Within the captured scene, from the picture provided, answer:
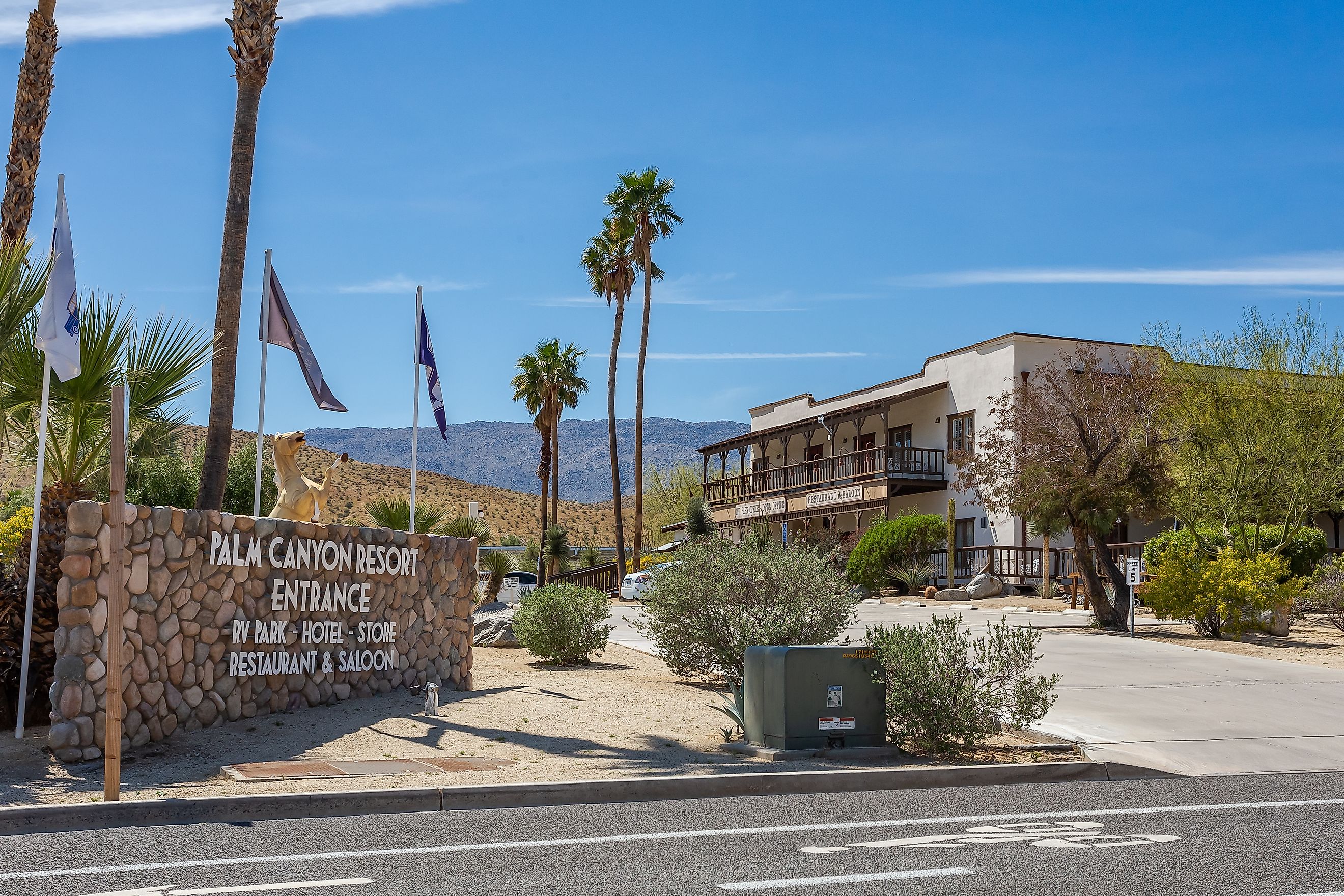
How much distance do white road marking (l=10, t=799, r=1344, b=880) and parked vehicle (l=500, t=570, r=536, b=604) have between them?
1724cm

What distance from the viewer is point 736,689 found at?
1111 cm

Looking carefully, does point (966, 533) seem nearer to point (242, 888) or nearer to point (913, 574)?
point (913, 574)

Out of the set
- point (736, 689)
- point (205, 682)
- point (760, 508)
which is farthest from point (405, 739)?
point (760, 508)

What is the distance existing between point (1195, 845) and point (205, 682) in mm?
8092

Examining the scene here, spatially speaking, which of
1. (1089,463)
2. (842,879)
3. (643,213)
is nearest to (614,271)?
(643,213)

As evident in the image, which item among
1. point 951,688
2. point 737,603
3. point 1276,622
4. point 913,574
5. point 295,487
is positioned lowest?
point 951,688

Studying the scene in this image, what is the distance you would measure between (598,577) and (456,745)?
118ft


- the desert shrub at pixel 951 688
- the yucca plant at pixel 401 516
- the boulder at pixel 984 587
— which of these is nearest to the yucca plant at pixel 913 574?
the boulder at pixel 984 587

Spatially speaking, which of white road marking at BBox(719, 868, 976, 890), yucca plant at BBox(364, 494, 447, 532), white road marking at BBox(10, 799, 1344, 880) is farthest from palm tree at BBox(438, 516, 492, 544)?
white road marking at BBox(719, 868, 976, 890)

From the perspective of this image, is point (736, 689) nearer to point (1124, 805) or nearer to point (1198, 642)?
point (1124, 805)

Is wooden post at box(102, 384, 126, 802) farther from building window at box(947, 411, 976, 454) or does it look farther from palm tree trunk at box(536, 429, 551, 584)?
palm tree trunk at box(536, 429, 551, 584)

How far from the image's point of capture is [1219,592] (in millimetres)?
20312

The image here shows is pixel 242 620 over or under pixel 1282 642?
over

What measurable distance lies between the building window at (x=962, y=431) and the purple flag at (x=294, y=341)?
24688mm
